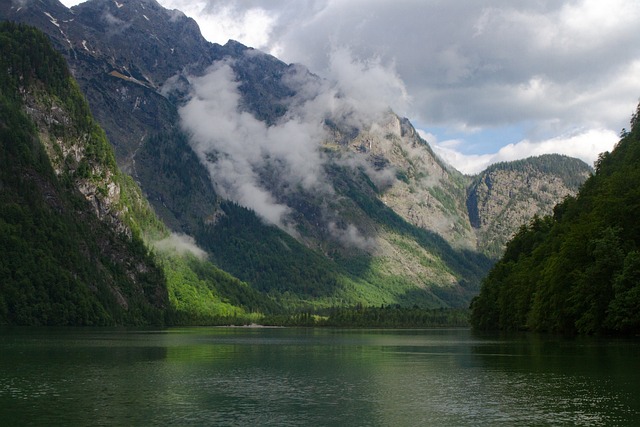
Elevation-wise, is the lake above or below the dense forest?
below

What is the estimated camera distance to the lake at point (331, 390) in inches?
1610

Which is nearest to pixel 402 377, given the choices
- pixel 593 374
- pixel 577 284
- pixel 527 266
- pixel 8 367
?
pixel 593 374

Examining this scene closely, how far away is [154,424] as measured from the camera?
38812mm

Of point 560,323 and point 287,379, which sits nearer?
point 287,379

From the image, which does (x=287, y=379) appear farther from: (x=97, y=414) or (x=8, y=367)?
(x=8, y=367)

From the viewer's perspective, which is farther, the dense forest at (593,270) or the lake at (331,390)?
the dense forest at (593,270)

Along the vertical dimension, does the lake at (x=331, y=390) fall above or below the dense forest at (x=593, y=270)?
below

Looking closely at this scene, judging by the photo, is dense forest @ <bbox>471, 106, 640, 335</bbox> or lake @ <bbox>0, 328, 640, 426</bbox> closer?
lake @ <bbox>0, 328, 640, 426</bbox>

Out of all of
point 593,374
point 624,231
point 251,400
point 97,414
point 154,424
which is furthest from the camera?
point 624,231

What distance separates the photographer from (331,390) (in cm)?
5394

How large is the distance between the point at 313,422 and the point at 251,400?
9.68m

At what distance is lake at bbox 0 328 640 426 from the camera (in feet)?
134

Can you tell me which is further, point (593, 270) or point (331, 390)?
point (593, 270)

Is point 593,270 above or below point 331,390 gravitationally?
above
